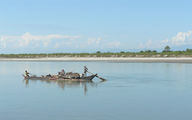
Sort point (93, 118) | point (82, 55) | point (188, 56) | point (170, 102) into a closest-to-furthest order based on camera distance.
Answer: point (93, 118)
point (170, 102)
point (188, 56)
point (82, 55)

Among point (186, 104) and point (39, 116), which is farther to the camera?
point (186, 104)

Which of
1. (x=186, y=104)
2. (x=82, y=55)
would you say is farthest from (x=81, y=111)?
(x=82, y=55)

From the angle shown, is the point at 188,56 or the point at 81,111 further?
the point at 188,56

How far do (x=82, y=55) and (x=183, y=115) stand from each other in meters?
64.0

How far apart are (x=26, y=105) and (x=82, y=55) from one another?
61269 mm

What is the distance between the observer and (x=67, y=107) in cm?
1461

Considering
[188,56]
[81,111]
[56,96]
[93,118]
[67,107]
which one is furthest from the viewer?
[188,56]

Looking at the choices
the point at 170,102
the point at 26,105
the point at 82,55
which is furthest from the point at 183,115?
the point at 82,55

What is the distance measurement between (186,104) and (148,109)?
7.92 ft

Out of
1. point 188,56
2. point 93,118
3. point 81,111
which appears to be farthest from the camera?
point 188,56

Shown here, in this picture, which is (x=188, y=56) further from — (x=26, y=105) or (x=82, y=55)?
(x=26, y=105)

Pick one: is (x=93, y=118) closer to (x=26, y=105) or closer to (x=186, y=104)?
(x=26, y=105)

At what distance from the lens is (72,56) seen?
3039 inches

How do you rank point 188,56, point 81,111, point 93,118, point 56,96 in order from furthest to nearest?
point 188,56, point 56,96, point 81,111, point 93,118
